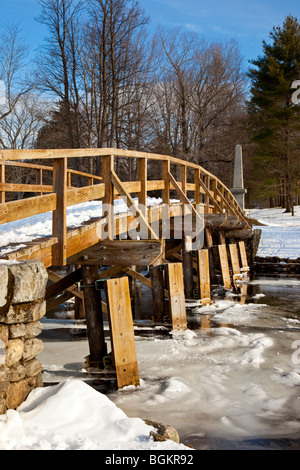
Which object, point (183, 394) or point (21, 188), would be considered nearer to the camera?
point (183, 394)

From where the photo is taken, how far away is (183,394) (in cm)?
512

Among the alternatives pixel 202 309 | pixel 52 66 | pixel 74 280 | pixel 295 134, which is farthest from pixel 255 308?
pixel 295 134

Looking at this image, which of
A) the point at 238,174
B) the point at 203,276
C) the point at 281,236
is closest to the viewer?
the point at 203,276

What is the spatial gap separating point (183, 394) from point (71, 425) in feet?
5.78

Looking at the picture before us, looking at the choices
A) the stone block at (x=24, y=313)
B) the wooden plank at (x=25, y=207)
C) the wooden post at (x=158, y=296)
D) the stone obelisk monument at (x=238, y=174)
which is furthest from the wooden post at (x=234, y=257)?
the stone block at (x=24, y=313)

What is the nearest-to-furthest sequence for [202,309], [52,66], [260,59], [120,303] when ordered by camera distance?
[120,303] → [202,309] → [52,66] → [260,59]

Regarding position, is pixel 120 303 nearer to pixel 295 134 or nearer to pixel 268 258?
pixel 268 258

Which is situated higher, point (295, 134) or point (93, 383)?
point (295, 134)

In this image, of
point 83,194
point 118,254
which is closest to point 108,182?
point 83,194

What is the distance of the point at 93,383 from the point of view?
18.2 feet

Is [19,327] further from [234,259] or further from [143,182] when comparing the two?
[234,259]

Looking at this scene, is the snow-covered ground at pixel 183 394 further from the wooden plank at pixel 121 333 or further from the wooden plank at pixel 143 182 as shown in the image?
the wooden plank at pixel 143 182

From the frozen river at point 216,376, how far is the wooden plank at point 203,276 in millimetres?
1030

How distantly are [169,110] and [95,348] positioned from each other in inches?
1070
